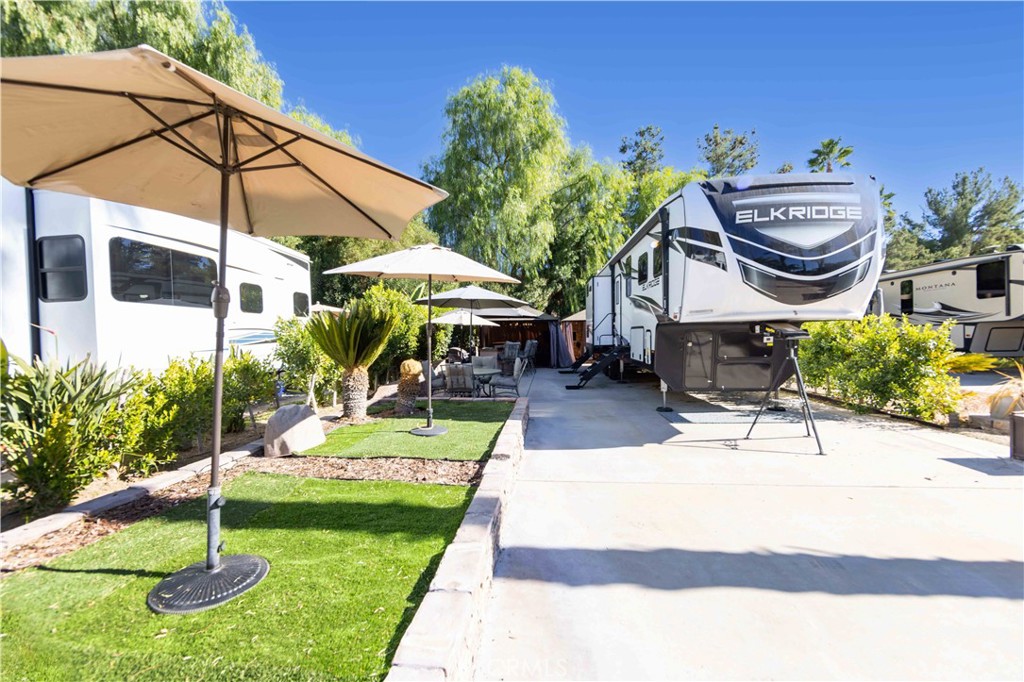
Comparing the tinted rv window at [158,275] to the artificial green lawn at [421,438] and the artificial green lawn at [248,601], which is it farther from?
the artificial green lawn at [248,601]

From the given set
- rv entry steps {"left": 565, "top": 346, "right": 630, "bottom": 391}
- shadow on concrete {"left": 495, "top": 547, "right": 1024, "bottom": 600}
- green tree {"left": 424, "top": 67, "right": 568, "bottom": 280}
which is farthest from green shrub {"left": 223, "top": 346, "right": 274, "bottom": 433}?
green tree {"left": 424, "top": 67, "right": 568, "bottom": 280}

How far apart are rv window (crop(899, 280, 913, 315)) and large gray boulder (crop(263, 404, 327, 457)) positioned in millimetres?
18967

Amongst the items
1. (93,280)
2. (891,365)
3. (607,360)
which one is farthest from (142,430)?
(891,365)

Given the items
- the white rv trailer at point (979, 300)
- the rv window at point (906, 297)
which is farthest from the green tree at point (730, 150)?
the white rv trailer at point (979, 300)

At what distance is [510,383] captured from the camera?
9789 mm

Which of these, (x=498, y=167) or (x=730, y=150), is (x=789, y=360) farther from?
(x=730, y=150)

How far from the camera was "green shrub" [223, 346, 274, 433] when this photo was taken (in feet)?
17.6

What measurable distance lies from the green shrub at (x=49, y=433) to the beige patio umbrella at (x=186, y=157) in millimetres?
1351

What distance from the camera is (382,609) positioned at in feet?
6.96

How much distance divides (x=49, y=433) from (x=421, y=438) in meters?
3.08

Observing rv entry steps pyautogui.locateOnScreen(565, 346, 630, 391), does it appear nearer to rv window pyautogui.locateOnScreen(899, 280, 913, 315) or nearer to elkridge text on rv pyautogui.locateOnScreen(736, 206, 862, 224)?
elkridge text on rv pyautogui.locateOnScreen(736, 206, 862, 224)

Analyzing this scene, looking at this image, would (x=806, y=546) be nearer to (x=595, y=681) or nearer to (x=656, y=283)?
(x=595, y=681)

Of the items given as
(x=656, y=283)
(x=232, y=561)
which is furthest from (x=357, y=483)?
(x=656, y=283)

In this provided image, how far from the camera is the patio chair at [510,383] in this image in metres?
8.77
